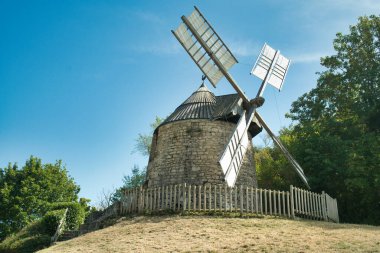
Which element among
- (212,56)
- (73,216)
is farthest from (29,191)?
(212,56)

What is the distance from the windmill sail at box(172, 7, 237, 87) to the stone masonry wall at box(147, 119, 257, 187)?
233 cm

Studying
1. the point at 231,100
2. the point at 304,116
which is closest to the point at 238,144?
the point at 231,100

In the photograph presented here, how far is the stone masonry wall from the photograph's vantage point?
16.5 m

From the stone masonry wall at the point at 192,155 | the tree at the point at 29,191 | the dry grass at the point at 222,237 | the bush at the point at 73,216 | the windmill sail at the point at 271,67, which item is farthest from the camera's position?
the tree at the point at 29,191

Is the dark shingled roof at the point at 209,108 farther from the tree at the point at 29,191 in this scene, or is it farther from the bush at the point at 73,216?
the tree at the point at 29,191

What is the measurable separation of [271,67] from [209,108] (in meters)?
4.51

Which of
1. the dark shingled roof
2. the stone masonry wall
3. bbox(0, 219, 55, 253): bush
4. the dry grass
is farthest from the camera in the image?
bbox(0, 219, 55, 253): bush

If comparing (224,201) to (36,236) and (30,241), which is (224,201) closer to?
(30,241)

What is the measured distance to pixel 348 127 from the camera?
21.1 metres

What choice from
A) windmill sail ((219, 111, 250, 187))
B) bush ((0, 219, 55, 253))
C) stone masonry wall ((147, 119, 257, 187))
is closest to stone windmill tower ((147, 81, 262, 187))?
stone masonry wall ((147, 119, 257, 187))

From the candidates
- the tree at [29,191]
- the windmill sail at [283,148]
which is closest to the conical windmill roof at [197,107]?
the windmill sail at [283,148]

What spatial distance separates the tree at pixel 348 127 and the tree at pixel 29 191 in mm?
22705

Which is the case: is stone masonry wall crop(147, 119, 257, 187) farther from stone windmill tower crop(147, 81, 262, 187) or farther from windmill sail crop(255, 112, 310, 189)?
windmill sail crop(255, 112, 310, 189)

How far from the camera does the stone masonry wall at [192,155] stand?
16484 millimetres
